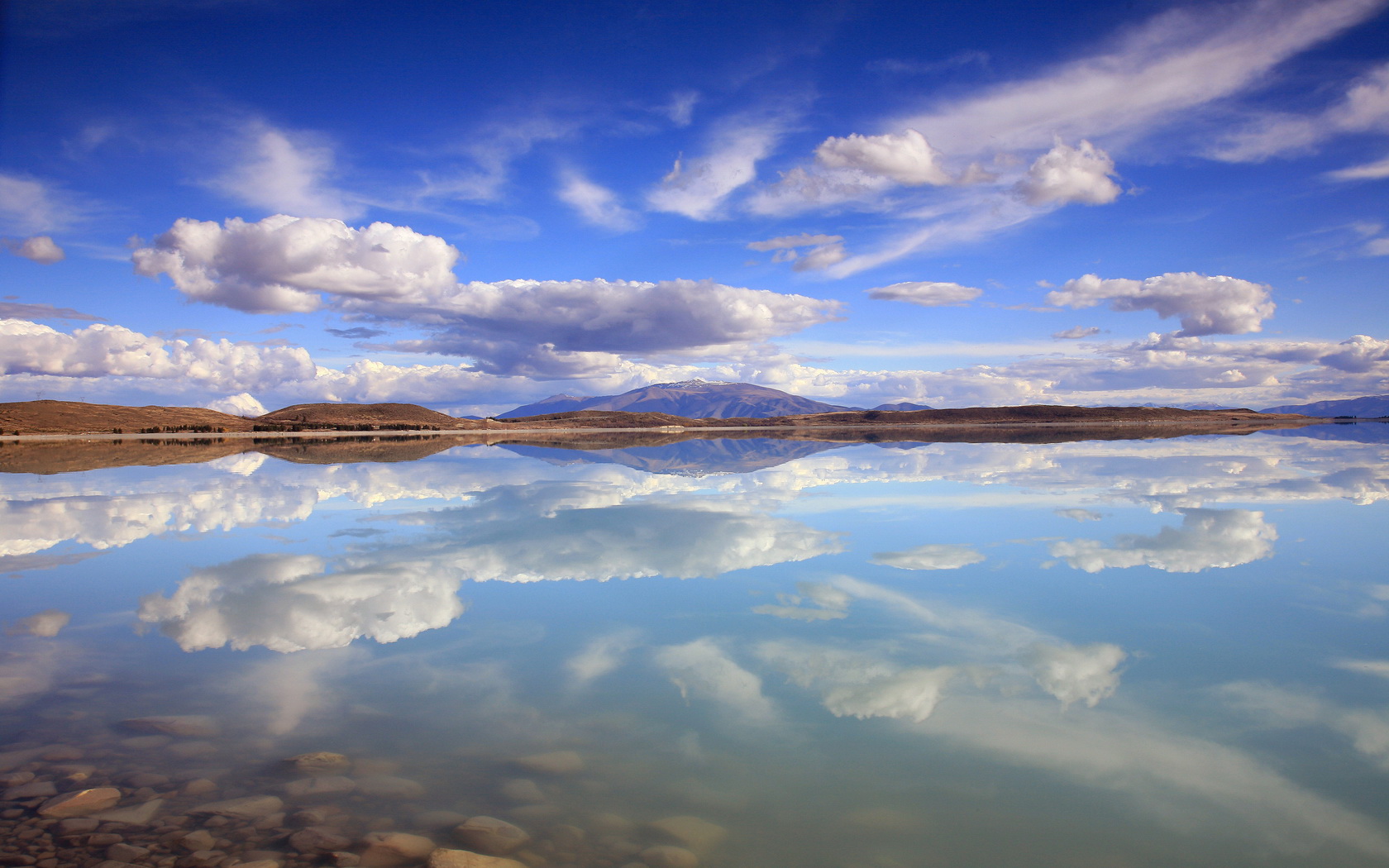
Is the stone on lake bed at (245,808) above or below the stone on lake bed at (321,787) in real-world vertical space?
above

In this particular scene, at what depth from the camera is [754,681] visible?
6.66m

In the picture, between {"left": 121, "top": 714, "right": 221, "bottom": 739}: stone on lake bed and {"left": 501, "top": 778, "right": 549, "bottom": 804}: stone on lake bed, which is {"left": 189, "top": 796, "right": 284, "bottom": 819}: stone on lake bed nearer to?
{"left": 121, "top": 714, "right": 221, "bottom": 739}: stone on lake bed

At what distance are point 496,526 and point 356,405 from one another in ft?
605

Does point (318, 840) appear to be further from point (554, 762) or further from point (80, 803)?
point (80, 803)

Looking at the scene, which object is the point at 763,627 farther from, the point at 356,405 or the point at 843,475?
the point at 356,405

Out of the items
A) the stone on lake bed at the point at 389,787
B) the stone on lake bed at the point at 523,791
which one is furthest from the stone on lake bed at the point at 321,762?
the stone on lake bed at the point at 523,791

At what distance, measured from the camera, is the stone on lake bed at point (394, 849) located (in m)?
4.02

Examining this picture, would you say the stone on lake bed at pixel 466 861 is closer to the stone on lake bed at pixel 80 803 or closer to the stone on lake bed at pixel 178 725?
the stone on lake bed at pixel 80 803

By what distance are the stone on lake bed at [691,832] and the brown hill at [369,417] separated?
14052cm

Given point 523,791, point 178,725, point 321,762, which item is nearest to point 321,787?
point 321,762

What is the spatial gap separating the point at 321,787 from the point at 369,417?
167 meters

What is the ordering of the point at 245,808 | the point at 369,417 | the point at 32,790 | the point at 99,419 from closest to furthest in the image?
the point at 245,808, the point at 32,790, the point at 99,419, the point at 369,417

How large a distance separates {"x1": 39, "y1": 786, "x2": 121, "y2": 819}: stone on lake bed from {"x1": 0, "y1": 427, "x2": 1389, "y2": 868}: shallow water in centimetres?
12

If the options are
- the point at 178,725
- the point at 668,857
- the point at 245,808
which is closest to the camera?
the point at 668,857
